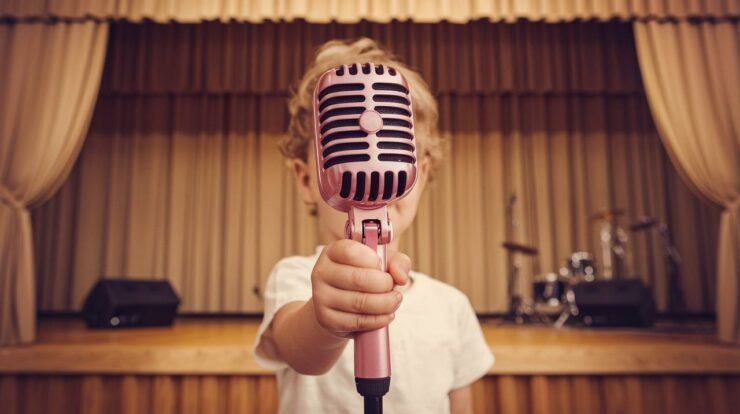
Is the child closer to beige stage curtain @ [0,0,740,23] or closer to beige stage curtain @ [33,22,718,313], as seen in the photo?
beige stage curtain @ [0,0,740,23]

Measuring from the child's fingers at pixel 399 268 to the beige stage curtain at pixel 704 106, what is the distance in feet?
9.62

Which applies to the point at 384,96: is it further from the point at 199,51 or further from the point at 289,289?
the point at 199,51

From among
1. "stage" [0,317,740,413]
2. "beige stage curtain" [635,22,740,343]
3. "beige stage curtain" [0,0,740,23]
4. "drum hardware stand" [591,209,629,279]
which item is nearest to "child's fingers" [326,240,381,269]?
"stage" [0,317,740,413]

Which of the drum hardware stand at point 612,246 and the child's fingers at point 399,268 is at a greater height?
the drum hardware stand at point 612,246

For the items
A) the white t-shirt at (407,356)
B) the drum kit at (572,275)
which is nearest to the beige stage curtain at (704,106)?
the drum kit at (572,275)

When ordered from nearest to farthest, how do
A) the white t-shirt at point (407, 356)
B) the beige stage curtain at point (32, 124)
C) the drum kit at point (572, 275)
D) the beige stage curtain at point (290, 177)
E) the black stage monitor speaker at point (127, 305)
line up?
the white t-shirt at point (407, 356)
the beige stage curtain at point (32, 124)
the black stage monitor speaker at point (127, 305)
the drum kit at point (572, 275)
the beige stage curtain at point (290, 177)

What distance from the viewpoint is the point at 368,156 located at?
16.5 inches

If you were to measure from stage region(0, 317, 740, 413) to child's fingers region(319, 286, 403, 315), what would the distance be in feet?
6.63

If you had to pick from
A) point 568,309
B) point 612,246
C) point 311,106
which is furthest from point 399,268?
point 612,246

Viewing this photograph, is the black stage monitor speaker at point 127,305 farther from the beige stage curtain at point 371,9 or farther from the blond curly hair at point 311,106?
the blond curly hair at point 311,106

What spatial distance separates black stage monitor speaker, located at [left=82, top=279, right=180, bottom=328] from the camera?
12.3 feet

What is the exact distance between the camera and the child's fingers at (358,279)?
→ 15.6 inches

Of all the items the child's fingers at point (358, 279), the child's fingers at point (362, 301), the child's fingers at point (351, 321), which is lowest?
the child's fingers at point (351, 321)

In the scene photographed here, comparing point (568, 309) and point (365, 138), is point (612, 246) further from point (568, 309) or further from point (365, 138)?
point (365, 138)
